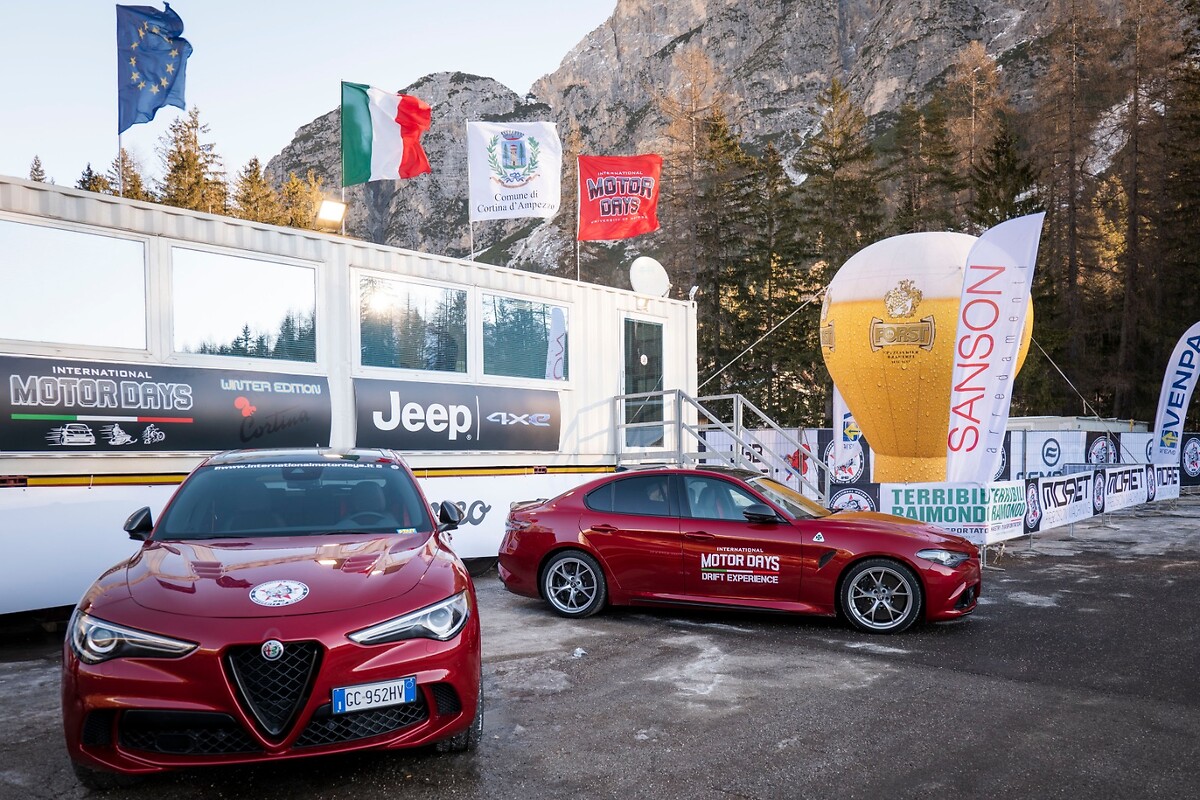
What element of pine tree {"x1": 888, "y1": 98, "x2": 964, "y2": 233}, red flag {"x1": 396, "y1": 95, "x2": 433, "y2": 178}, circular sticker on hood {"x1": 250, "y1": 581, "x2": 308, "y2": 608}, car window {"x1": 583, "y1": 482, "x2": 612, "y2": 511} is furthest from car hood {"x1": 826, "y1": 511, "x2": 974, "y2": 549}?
pine tree {"x1": 888, "y1": 98, "x2": 964, "y2": 233}

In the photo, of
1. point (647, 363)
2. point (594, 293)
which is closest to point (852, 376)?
point (647, 363)

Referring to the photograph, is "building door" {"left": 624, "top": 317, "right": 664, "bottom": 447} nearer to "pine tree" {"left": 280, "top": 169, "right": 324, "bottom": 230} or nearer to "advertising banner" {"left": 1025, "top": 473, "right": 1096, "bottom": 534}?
"advertising banner" {"left": 1025, "top": 473, "right": 1096, "bottom": 534}

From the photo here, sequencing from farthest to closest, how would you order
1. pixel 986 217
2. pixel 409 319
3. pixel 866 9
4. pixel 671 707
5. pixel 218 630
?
1. pixel 866 9
2. pixel 986 217
3. pixel 409 319
4. pixel 671 707
5. pixel 218 630

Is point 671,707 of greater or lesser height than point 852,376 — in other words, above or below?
below

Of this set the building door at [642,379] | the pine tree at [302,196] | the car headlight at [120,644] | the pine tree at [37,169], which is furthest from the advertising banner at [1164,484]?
the pine tree at [37,169]

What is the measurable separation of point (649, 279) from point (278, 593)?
10.6 m

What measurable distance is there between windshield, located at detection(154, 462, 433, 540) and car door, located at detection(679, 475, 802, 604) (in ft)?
10.0

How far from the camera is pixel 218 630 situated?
3646 millimetres

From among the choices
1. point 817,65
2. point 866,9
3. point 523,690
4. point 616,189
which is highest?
point 866,9

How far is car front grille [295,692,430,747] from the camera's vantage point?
142 inches

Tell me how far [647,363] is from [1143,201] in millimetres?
42449

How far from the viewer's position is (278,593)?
3918 mm

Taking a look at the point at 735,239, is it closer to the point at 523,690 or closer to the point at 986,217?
the point at 986,217

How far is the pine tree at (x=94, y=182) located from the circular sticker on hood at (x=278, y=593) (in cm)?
5962
